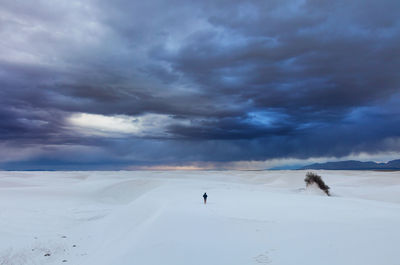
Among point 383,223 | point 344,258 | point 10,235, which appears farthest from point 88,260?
point 383,223

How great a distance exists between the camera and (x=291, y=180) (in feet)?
167

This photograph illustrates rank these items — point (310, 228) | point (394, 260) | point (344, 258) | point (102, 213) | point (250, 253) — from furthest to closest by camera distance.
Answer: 1. point (102, 213)
2. point (310, 228)
3. point (250, 253)
4. point (344, 258)
5. point (394, 260)

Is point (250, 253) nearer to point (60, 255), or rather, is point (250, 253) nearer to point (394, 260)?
point (394, 260)

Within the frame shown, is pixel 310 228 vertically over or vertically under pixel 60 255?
over

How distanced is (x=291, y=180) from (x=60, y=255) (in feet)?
149

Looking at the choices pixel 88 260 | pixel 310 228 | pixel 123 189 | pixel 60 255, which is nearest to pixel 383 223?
pixel 310 228

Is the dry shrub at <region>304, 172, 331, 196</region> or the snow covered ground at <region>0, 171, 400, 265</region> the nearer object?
Answer: the snow covered ground at <region>0, 171, 400, 265</region>

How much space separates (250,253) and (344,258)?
251cm

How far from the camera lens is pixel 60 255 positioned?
462 inches

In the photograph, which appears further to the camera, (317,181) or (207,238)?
(317,181)

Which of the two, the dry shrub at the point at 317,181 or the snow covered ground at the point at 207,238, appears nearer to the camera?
the snow covered ground at the point at 207,238

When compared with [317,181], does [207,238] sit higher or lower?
lower

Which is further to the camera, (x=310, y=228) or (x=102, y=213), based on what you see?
(x=102, y=213)

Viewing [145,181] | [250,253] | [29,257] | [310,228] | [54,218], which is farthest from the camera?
[145,181]
